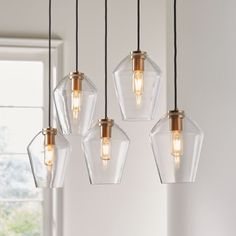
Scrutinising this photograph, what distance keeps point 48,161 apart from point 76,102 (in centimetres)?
19

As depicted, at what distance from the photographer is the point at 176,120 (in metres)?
1.63

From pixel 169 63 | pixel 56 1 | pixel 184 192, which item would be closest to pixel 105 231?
A: pixel 184 192

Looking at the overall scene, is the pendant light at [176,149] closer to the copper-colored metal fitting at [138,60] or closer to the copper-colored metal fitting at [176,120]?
the copper-colored metal fitting at [176,120]

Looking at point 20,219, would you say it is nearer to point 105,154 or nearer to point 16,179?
point 16,179

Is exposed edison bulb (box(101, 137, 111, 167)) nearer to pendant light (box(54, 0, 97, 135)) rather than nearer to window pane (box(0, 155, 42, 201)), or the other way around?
pendant light (box(54, 0, 97, 135))

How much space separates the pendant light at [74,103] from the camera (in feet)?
6.10

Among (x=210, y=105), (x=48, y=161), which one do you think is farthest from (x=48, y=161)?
(x=210, y=105)

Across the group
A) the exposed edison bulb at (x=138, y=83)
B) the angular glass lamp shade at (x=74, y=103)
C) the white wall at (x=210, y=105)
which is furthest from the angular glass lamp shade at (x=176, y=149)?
the white wall at (x=210, y=105)

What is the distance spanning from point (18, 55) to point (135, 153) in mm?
922

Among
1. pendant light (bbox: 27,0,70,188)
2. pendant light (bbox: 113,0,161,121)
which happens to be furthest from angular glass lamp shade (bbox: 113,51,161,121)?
pendant light (bbox: 27,0,70,188)

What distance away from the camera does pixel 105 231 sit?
3.81 metres

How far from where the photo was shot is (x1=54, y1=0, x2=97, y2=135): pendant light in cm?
186

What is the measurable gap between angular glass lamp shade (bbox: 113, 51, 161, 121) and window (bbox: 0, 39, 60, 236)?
2173 mm

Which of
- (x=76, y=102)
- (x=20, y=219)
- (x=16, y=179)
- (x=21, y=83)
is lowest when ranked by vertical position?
(x=20, y=219)
